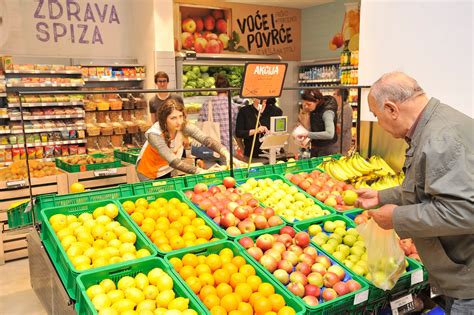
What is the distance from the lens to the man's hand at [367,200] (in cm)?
214

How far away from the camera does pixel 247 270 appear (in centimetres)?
222

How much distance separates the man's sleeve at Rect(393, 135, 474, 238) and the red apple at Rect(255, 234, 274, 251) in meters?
1.03

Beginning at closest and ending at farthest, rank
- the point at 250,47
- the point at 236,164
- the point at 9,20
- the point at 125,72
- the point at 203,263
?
1. the point at 203,263
2. the point at 236,164
3. the point at 9,20
4. the point at 125,72
5. the point at 250,47

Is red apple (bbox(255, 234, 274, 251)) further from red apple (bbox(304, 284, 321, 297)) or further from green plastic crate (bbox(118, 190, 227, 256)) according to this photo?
red apple (bbox(304, 284, 321, 297))

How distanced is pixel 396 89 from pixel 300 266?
111 cm

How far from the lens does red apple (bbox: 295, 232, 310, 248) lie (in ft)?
8.29

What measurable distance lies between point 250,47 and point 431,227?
27.1ft

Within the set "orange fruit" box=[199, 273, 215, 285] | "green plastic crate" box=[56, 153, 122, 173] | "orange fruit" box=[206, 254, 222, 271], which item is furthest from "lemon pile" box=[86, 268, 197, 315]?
"green plastic crate" box=[56, 153, 122, 173]

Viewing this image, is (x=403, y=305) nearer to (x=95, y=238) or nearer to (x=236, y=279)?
(x=236, y=279)

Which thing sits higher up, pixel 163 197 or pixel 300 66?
pixel 300 66

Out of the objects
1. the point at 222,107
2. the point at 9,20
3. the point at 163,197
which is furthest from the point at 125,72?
the point at 163,197

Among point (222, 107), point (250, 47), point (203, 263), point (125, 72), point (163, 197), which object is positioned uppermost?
point (250, 47)

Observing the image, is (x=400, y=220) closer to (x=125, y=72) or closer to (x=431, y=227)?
(x=431, y=227)

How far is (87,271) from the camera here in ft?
6.62
